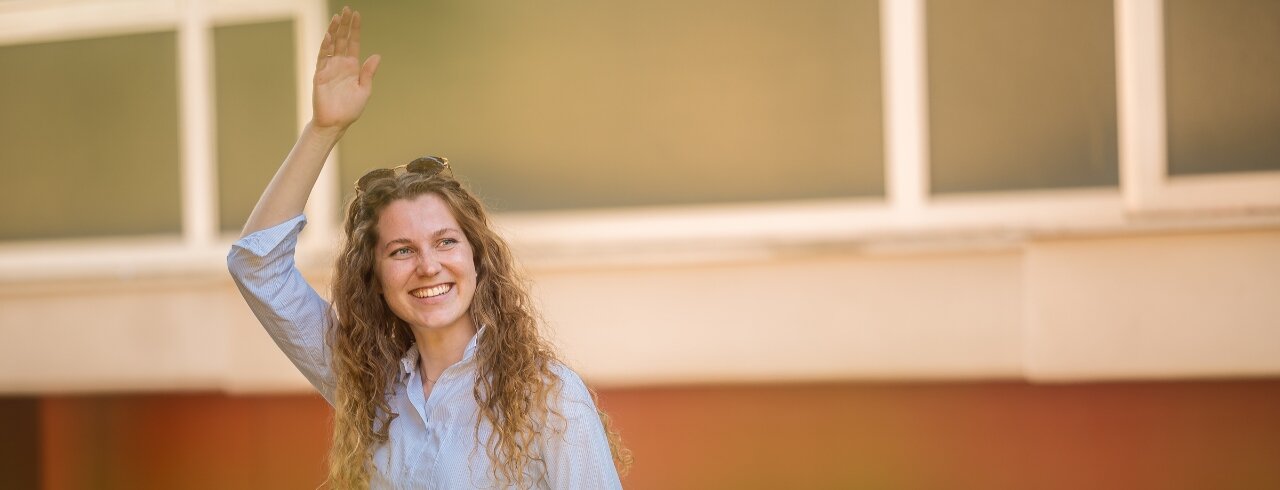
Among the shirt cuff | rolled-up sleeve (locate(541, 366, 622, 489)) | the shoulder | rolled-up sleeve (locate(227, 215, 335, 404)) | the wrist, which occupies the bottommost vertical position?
rolled-up sleeve (locate(541, 366, 622, 489))

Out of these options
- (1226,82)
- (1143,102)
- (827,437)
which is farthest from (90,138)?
(1226,82)

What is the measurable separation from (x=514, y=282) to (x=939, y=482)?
2632 millimetres

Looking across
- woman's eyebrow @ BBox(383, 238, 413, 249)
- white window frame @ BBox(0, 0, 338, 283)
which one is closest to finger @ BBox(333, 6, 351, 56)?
woman's eyebrow @ BBox(383, 238, 413, 249)

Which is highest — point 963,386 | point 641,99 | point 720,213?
point 641,99

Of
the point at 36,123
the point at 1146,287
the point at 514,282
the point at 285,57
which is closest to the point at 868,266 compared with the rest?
the point at 1146,287

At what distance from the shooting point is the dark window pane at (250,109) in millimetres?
4973

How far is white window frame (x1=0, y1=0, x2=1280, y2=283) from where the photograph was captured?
13.7ft

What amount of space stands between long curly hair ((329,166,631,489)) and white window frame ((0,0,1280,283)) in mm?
1954

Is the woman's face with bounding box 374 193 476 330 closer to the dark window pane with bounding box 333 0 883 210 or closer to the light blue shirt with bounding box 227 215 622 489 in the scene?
the light blue shirt with bounding box 227 215 622 489

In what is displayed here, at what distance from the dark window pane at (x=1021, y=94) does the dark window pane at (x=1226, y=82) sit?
9.1 inches

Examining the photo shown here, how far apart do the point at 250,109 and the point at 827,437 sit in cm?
262

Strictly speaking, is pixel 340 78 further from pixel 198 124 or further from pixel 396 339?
pixel 198 124

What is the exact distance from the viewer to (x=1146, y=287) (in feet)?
13.3

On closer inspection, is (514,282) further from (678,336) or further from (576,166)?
(576,166)
